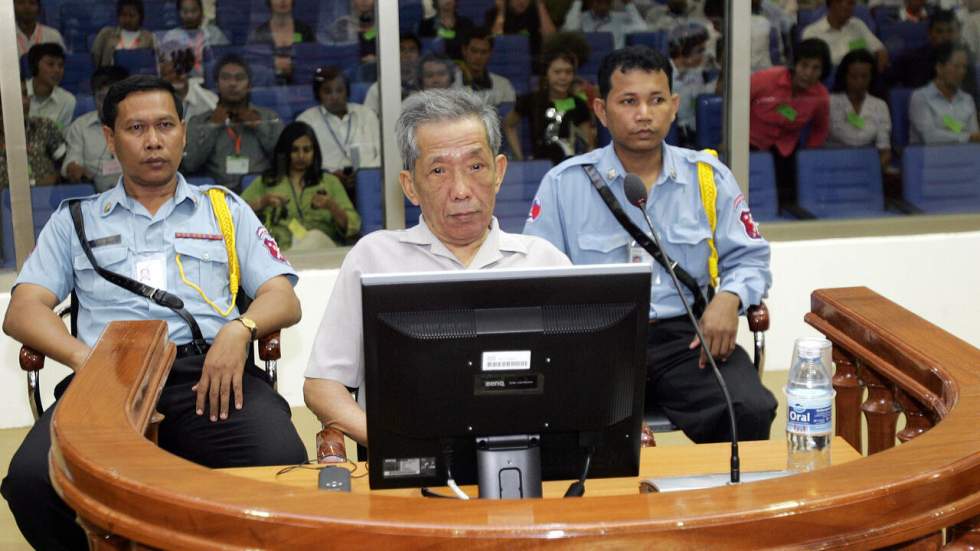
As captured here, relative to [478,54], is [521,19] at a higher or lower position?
higher

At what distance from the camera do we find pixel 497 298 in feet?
5.53

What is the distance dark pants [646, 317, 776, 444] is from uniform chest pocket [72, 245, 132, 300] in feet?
4.30

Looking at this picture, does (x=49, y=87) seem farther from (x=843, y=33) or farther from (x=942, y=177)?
(x=942, y=177)

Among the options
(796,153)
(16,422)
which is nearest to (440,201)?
(16,422)

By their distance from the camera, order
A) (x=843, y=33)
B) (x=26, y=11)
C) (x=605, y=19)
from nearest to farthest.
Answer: (x=26, y=11)
(x=605, y=19)
(x=843, y=33)

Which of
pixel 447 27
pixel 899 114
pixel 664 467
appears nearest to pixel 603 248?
pixel 664 467

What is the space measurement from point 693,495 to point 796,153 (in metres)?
4.15

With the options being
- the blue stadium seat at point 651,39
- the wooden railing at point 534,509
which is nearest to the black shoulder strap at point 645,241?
the wooden railing at point 534,509

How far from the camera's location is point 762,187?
5.36m

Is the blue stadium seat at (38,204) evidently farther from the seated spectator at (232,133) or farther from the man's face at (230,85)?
the man's face at (230,85)

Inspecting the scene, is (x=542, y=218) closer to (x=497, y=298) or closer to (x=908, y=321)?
(x=908, y=321)

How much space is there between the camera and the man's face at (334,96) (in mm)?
4992

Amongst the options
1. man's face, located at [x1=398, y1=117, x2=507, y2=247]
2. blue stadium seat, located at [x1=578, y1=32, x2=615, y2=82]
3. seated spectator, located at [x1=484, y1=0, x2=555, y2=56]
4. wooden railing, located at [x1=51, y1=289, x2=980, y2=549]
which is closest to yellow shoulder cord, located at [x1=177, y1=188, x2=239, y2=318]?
man's face, located at [x1=398, y1=117, x2=507, y2=247]

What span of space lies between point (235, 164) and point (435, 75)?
0.88 meters
